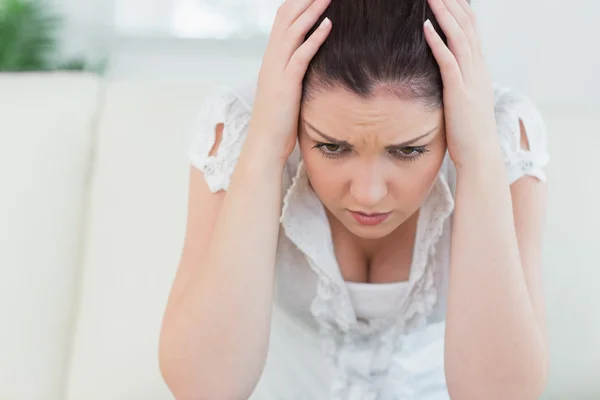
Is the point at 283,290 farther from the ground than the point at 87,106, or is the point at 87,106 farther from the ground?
the point at 87,106

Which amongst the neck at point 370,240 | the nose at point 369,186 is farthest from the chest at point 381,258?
the nose at point 369,186

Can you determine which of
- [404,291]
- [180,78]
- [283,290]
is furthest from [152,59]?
[404,291]

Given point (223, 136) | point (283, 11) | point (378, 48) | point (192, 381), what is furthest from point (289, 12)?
point (192, 381)

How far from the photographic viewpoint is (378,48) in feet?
2.89

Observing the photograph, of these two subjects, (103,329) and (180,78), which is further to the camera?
(180,78)

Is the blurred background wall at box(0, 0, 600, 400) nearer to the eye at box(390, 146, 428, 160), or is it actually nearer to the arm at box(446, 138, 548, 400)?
the arm at box(446, 138, 548, 400)

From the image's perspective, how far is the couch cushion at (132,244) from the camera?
4.59 feet

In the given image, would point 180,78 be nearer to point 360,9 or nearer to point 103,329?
point 103,329

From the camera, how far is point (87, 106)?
4.98ft

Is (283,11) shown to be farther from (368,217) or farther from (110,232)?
(110,232)

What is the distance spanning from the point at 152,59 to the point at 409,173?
120 centimetres

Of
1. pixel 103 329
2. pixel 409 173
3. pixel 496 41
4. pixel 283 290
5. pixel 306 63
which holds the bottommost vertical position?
pixel 103 329

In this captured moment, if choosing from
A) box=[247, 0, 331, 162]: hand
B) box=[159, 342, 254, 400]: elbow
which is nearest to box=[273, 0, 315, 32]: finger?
box=[247, 0, 331, 162]: hand

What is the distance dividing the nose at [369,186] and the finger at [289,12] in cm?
22
